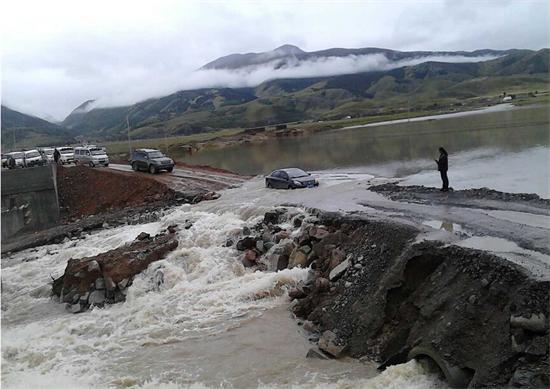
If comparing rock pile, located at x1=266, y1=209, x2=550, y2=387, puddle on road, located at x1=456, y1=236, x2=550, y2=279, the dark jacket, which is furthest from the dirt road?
puddle on road, located at x1=456, y1=236, x2=550, y2=279

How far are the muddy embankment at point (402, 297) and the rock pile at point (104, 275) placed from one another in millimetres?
63

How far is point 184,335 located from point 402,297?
22.2ft

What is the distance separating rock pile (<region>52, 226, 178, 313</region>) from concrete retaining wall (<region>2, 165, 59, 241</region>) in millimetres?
18433

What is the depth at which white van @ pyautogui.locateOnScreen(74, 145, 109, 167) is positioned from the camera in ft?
162

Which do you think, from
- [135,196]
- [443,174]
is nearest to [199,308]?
[443,174]

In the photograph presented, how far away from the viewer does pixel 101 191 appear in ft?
132

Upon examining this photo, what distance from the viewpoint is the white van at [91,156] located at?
162ft

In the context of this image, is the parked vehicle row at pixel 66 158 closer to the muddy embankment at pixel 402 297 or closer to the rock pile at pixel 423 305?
the muddy embankment at pixel 402 297

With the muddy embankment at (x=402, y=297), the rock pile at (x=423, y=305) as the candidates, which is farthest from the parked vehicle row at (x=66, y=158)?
the rock pile at (x=423, y=305)

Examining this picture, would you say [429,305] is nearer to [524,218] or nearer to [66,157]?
[524,218]

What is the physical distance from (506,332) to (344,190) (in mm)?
19416

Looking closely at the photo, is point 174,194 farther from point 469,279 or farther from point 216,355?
point 469,279

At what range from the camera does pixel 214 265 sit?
19.5 metres

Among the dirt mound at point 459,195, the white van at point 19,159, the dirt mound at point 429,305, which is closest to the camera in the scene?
the dirt mound at point 429,305
